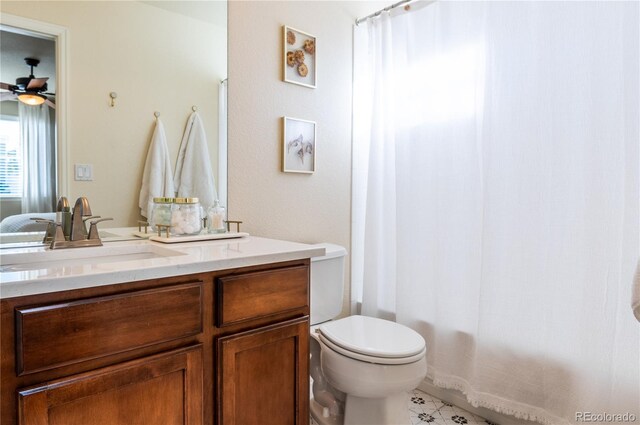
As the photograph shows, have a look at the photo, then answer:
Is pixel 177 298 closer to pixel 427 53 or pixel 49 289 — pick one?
pixel 49 289

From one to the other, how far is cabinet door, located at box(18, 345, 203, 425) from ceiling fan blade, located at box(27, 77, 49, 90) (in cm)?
97

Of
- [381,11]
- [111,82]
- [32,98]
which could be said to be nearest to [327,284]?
[111,82]

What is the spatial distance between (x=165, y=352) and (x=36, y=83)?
0.99 m

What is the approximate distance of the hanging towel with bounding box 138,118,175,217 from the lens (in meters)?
1.49

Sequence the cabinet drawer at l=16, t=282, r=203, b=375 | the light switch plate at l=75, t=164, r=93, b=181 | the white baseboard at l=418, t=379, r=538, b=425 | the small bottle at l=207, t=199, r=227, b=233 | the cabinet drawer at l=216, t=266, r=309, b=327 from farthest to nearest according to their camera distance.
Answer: the white baseboard at l=418, t=379, r=538, b=425, the small bottle at l=207, t=199, r=227, b=233, the light switch plate at l=75, t=164, r=93, b=181, the cabinet drawer at l=216, t=266, r=309, b=327, the cabinet drawer at l=16, t=282, r=203, b=375

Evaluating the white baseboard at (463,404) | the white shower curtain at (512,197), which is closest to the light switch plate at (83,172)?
the white shower curtain at (512,197)

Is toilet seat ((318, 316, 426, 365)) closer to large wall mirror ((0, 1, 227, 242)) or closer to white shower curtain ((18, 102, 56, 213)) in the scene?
large wall mirror ((0, 1, 227, 242))

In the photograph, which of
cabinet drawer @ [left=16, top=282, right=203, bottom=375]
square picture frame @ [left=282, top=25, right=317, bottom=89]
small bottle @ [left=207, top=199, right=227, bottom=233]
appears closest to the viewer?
cabinet drawer @ [left=16, top=282, right=203, bottom=375]

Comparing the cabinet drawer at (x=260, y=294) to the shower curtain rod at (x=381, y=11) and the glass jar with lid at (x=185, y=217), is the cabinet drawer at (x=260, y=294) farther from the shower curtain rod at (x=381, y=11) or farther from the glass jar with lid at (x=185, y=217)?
the shower curtain rod at (x=381, y=11)

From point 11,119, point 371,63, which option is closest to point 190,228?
point 11,119

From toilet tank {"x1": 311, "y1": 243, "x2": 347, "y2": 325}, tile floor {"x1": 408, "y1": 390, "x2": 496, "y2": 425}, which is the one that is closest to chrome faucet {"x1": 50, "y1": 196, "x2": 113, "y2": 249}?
toilet tank {"x1": 311, "y1": 243, "x2": 347, "y2": 325}

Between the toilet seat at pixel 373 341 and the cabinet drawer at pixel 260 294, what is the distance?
0.30 metres

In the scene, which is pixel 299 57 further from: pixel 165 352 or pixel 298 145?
pixel 165 352

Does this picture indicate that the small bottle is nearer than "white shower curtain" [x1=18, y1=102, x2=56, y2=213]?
No
